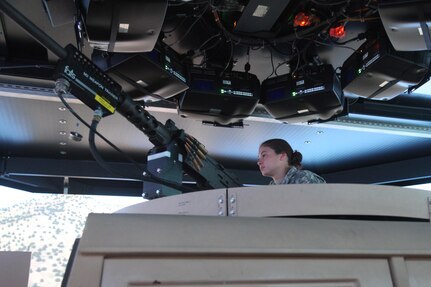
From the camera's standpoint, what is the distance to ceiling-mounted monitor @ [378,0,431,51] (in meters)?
2.14

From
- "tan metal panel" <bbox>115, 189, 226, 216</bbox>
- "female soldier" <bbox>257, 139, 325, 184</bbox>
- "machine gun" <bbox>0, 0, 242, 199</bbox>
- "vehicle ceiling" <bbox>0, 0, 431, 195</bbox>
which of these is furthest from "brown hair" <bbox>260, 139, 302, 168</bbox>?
"tan metal panel" <bbox>115, 189, 226, 216</bbox>

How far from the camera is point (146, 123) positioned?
6.49 ft

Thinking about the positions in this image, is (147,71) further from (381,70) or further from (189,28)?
(381,70)

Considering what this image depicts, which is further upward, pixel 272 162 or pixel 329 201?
pixel 272 162

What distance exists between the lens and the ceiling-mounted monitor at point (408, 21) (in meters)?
2.14

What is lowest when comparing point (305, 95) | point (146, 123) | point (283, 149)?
point (146, 123)

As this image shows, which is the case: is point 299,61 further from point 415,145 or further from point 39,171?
point 39,171

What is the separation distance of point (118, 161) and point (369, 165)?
3.07 metres

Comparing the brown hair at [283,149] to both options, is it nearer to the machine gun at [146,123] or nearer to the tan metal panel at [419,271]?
the machine gun at [146,123]

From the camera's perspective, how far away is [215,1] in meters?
2.29

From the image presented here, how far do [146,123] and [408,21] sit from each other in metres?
1.43

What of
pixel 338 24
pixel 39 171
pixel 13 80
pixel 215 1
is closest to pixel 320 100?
pixel 338 24

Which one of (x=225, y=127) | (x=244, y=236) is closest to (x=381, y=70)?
(x=225, y=127)

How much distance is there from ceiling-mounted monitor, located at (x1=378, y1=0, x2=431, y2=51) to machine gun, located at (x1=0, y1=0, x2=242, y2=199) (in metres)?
1.19
